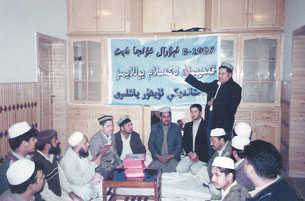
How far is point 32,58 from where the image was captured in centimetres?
420

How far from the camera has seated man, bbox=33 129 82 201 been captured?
259 cm

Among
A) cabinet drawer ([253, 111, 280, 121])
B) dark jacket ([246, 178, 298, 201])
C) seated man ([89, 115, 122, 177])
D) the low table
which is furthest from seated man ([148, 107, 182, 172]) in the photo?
dark jacket ([246, 178, 298, 201])

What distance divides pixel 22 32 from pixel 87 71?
1.49 metres

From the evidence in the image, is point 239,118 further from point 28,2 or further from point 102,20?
point 28,2

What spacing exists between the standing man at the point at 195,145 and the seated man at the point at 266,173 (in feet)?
7.21

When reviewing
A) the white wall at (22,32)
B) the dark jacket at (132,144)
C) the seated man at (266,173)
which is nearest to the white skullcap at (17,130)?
the white wall at (22,32)

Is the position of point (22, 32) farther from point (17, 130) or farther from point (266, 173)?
point (266, 173)

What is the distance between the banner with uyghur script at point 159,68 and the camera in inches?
194

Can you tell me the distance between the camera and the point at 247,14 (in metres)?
4.62

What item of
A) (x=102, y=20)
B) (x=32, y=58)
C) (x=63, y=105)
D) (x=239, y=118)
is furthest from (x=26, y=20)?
(x=239, y=118)

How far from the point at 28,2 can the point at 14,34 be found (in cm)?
60

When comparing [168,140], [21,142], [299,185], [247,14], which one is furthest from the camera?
[247,14]

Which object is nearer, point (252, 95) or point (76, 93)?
point (252, 95)

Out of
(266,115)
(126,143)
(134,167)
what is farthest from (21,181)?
(266,115)
